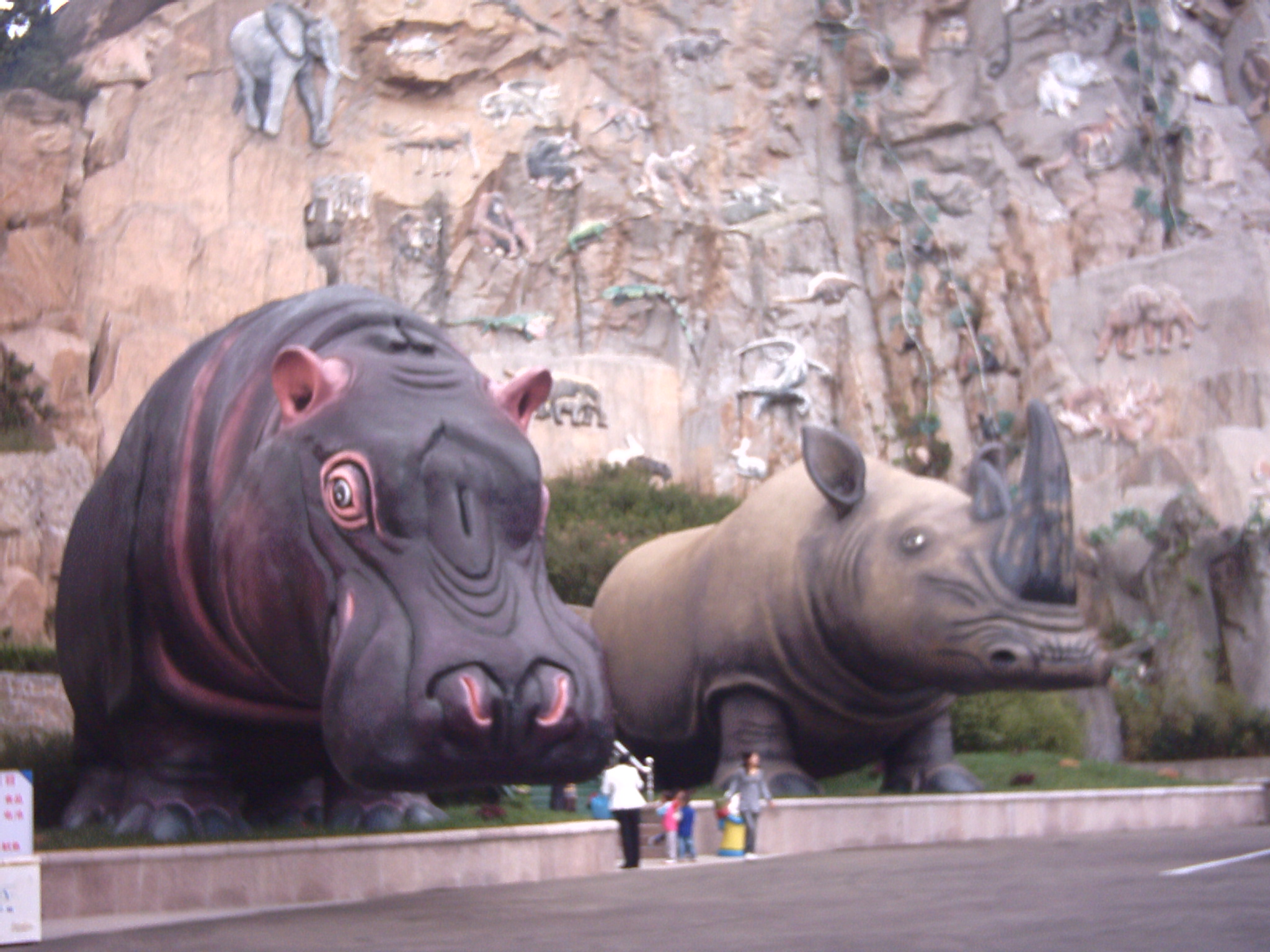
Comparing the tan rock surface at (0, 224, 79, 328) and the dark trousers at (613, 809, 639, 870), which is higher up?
the tan rock surface at (0, 224, 79, 328)

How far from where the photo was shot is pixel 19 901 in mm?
6105

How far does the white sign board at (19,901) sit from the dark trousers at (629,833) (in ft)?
15.9

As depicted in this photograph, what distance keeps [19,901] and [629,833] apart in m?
5.05

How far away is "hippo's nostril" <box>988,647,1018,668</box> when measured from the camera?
34.7ft

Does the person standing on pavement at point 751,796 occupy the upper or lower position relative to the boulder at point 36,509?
lower

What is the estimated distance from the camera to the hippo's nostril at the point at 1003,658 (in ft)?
34.7

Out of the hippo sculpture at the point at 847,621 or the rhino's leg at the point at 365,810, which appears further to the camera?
the hippo sculpture at the point at 847,621

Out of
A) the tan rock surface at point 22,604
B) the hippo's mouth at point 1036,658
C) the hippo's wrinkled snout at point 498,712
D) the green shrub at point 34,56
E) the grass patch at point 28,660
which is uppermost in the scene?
the green shrub at point 34,56

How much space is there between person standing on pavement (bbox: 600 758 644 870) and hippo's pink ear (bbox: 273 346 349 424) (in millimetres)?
4487

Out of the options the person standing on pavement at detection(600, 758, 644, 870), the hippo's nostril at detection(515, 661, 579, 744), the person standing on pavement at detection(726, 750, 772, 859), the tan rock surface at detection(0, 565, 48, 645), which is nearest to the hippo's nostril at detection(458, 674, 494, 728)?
the hippo's nostril at detection(515, 661, 579, 744)

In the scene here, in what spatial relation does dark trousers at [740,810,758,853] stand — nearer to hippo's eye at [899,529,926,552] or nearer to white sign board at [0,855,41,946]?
hippo's eye at [899,529,926,552]

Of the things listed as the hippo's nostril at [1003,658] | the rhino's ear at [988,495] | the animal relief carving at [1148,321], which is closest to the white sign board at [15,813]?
the hippo's nostril at [1003,658]

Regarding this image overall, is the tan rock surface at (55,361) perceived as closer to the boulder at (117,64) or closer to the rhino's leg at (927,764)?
the boulder at (117,64)

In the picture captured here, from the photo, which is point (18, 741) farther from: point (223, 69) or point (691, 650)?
point (223, 69)
